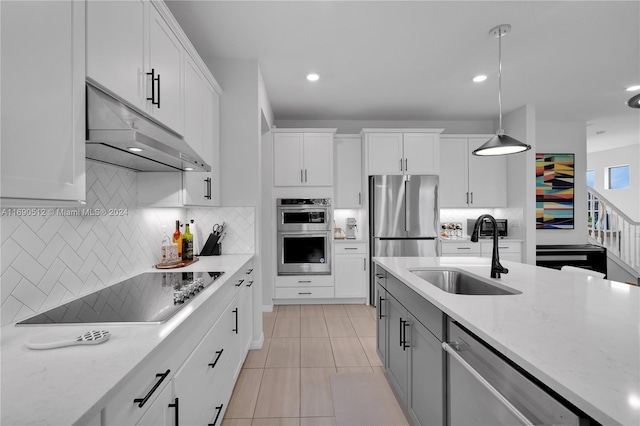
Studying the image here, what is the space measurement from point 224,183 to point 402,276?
74.8 inches

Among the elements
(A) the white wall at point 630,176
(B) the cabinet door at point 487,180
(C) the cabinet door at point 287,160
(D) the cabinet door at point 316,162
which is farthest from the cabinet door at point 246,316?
(A) the white wall at point 630,176

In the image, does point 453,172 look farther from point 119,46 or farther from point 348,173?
point 119,46

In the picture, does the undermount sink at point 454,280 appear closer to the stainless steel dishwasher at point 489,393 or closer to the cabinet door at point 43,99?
the stainless steel dishwasher at point 489,393

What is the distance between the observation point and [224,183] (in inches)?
115

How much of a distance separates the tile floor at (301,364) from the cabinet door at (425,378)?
0.41 m

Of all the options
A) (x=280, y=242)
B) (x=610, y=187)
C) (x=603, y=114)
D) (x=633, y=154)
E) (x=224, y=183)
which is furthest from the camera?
(x=610, y=187)

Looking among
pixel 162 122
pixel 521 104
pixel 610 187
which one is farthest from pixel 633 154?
pixel 162 122

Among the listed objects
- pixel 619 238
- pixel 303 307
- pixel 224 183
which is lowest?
pixel 303 307

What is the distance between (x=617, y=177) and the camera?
757 cm

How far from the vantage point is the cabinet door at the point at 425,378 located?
1.36 meters

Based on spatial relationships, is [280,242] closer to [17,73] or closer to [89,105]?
[89,105]

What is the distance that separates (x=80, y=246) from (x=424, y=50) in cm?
312

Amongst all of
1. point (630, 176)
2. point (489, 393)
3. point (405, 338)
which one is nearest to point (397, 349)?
point (405, 338)

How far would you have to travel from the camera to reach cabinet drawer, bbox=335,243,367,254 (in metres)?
4.32
